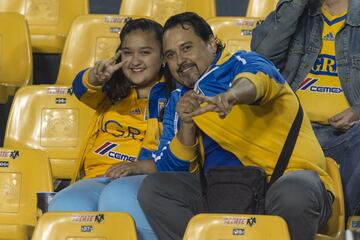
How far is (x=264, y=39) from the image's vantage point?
11.4 feet

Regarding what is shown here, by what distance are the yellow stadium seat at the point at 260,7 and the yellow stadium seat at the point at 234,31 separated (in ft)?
1.78

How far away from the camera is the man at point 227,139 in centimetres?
269

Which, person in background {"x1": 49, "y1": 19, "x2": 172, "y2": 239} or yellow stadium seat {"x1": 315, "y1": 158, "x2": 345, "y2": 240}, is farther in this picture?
person in background {"x1": 49, "y1": 19, "x2": 172, "y2": 239}

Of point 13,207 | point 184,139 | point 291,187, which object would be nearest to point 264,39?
point 184,139

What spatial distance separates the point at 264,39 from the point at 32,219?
111 centimetres

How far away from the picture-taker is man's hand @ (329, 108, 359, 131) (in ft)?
11.0

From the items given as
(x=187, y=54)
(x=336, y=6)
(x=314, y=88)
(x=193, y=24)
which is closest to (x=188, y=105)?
(x=187, y=54)

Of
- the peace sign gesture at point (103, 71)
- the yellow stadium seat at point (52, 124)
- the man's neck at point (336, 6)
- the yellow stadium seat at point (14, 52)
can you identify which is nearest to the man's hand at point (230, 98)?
the peace sign gesture at point (103, 71)

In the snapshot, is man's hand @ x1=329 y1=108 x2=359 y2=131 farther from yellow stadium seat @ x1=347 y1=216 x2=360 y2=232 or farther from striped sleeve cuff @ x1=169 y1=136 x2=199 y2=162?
striped sleeve cuff @ x1=169 y1=136 x2=199 y2=162

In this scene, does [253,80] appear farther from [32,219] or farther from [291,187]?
[32,219]

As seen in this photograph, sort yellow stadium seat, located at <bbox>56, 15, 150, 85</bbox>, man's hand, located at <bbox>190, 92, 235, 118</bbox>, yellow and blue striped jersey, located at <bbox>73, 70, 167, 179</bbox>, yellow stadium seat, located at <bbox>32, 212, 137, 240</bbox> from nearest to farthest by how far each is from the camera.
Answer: man's hand, located at <bbox>190, 92, 235, 118</bbox>, yellow stadium seat, located at <bbox>32, 212, 137, 240</bbox>, yellow and blue striped jersey, located at <bbox>73, 70, 167, 179</bbox>, yellow stadium seat, located at <bbox>56, 15, 150, 85</bbox>

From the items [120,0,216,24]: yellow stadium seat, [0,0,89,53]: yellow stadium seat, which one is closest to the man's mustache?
[120,0,216,24]: yellow stadium seat

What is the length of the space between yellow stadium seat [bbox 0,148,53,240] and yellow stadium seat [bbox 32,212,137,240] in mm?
554

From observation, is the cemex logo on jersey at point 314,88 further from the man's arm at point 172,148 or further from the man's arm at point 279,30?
the man's arm at point 172,148
